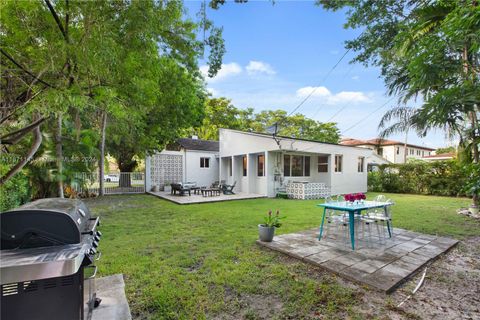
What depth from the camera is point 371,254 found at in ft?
14.6

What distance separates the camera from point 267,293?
3.19m

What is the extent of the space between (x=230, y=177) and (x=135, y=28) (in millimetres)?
14753

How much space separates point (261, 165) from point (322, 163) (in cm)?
429

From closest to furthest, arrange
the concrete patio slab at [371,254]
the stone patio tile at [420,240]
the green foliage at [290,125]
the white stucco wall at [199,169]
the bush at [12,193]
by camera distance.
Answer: the concrete patio slab at [371,254] < the stone patio tile at [420,240] < the bush at [12,193] < the white stucco wall at [199,169] < the green foliage at [290,125]

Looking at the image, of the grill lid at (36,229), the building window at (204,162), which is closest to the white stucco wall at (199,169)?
the building window at (204,162)

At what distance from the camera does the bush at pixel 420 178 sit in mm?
14273

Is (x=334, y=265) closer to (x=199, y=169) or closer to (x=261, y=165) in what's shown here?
(x=261, y=165)

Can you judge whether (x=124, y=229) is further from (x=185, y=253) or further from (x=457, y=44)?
(x=457, y=44)

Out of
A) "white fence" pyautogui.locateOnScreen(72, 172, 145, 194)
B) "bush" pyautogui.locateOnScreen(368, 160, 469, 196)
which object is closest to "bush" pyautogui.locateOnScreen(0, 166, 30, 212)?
"white fence" pyautogui.locateOnScreen(72, 172, 145, 194)

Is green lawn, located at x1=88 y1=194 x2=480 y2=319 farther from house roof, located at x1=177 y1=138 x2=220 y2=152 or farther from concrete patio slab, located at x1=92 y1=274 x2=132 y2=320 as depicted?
house roof, located at x1=177 y1=138 x2=220 y2=152

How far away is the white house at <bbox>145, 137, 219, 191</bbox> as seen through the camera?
1611 cm

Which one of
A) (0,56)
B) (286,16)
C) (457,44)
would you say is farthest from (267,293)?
(286,16)

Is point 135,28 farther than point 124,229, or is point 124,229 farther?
point 124,229

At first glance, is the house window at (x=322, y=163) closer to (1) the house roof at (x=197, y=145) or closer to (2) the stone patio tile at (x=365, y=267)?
(1) the house roof at (x=197, y=145)
